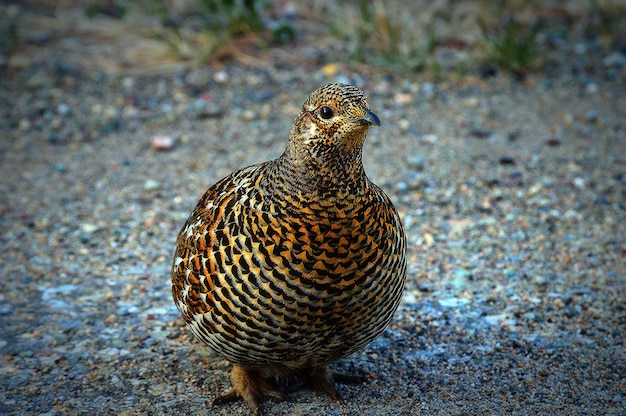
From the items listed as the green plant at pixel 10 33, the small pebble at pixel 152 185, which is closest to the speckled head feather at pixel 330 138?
the small pebble at pixel 152 185

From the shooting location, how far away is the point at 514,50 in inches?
324

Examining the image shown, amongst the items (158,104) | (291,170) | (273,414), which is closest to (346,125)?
(291,170)

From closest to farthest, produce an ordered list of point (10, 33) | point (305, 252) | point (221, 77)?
point (305, 252), point (221, 77), point (10, 33)

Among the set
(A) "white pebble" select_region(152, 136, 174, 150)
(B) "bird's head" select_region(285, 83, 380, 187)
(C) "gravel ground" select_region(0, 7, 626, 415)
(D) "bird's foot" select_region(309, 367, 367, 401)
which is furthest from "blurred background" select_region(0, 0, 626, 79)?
(B) "bird's head" select_region(285, 83, 380, 187)

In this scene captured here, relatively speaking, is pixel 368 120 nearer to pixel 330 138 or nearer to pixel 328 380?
pixel 330 138

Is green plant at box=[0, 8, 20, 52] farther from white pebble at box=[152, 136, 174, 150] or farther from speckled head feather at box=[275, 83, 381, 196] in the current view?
speckled head feather at box=[275, 83, 381, 196]

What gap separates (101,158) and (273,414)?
3.92 m

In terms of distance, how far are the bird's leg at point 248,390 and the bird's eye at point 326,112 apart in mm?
1539

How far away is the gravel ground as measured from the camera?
14.4 ft

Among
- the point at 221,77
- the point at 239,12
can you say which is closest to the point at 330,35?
the point at 239,12

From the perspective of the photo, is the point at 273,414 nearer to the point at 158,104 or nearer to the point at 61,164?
the point at 61,164

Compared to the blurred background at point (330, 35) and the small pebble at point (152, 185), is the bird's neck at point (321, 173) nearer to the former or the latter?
the small pebble at point (152, 185)

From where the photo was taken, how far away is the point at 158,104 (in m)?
8.05

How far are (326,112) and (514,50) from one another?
17.5 feet
